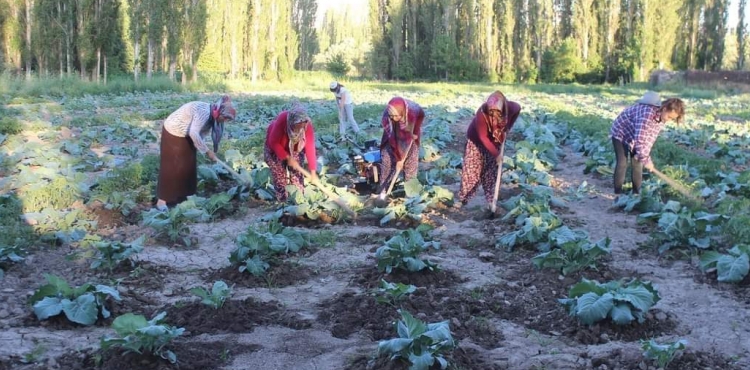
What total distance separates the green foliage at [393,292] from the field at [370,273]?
0.02 m

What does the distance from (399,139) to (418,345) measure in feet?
16.3

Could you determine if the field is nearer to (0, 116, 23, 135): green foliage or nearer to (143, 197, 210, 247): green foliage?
(143, 197, 210, 247): green foliage

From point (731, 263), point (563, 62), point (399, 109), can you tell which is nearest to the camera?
point (731, 263)

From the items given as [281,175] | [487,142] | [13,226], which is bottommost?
Answer: [13,226]

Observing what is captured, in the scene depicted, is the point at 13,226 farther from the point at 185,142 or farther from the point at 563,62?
the point at 563,62

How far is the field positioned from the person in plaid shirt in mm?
353

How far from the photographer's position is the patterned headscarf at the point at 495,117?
7.30 meters

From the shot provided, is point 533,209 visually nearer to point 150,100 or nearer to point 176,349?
point 176,349

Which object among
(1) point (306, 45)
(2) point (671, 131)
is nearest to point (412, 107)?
(2) point (671, 131)

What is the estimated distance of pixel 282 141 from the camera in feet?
25.5

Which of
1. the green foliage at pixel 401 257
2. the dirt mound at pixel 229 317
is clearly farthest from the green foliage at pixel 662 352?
the dirt mound at pixel 229 317

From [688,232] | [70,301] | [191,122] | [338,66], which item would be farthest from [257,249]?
[338,66]

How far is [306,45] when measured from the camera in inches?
2635

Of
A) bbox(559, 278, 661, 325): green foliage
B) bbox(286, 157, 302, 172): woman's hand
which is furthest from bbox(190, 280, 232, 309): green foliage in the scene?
bbox(286, 157, 302, 172): woman's hand
